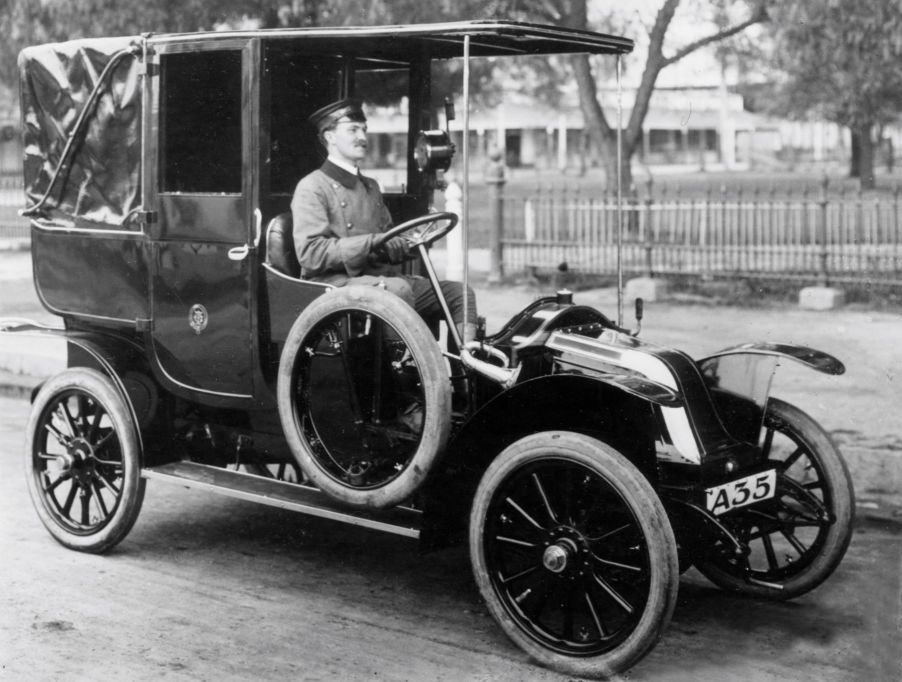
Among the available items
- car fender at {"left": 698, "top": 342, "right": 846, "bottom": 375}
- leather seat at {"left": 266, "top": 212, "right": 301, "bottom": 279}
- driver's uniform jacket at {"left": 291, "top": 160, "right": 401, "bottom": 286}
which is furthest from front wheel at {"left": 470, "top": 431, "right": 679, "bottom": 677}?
leather seat at {"left": 266, "top": 212, "right": 301, "bottom": 279}

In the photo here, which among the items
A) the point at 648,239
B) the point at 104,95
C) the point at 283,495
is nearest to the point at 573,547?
the point at 283,495

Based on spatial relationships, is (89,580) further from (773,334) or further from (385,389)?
(773,334)

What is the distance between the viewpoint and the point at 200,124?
554cm

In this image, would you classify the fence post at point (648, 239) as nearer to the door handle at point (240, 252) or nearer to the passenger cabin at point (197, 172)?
the passenger cabin at point (197, 172)

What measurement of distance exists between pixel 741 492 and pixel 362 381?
1453 mm

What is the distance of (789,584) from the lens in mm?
5016

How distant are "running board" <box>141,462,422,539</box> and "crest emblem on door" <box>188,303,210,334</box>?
1.97 ft

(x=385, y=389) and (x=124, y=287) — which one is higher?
(x=124, y=287)

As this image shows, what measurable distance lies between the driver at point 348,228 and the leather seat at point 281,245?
0.21 feet

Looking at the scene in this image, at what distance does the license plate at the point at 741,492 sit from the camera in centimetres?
449

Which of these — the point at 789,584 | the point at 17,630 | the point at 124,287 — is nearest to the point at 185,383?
the point at 124,287

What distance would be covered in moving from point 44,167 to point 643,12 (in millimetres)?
14152

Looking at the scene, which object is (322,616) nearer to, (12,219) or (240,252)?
(240,252)

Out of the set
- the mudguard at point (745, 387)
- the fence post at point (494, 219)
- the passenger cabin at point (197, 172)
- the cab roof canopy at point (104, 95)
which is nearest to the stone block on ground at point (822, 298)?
the fence post at point (494, 219)
